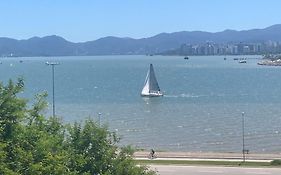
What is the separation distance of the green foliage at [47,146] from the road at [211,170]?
48.9 ft

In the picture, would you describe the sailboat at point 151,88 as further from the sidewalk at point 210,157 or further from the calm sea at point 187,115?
the sidewalk at point 210,157

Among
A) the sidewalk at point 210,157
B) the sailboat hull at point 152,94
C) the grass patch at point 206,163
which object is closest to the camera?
the grass patch at point 206,163

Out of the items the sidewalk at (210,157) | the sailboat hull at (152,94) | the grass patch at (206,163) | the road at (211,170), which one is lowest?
the sailboat hull at (152,94)

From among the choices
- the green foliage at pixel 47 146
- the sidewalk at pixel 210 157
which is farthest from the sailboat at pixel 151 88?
the green foliage at pixel 47 146

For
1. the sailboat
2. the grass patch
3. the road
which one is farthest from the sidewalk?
the sailboat

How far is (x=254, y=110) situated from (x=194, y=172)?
46.3 metres

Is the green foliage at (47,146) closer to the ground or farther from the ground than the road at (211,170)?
farther from the ground

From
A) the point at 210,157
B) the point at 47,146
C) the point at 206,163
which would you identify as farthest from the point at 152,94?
the point at 47,146

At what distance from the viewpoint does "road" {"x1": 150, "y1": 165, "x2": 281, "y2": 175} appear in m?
33.5

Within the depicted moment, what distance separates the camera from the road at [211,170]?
110 ft


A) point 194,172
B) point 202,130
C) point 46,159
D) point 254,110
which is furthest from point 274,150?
point 46,159

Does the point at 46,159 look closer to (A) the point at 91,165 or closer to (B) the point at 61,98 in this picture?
(A) the point at 91,165

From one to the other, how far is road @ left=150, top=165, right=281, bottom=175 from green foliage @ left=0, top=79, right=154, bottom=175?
14891 millimetres

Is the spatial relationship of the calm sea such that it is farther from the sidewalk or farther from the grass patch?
the grass patch
